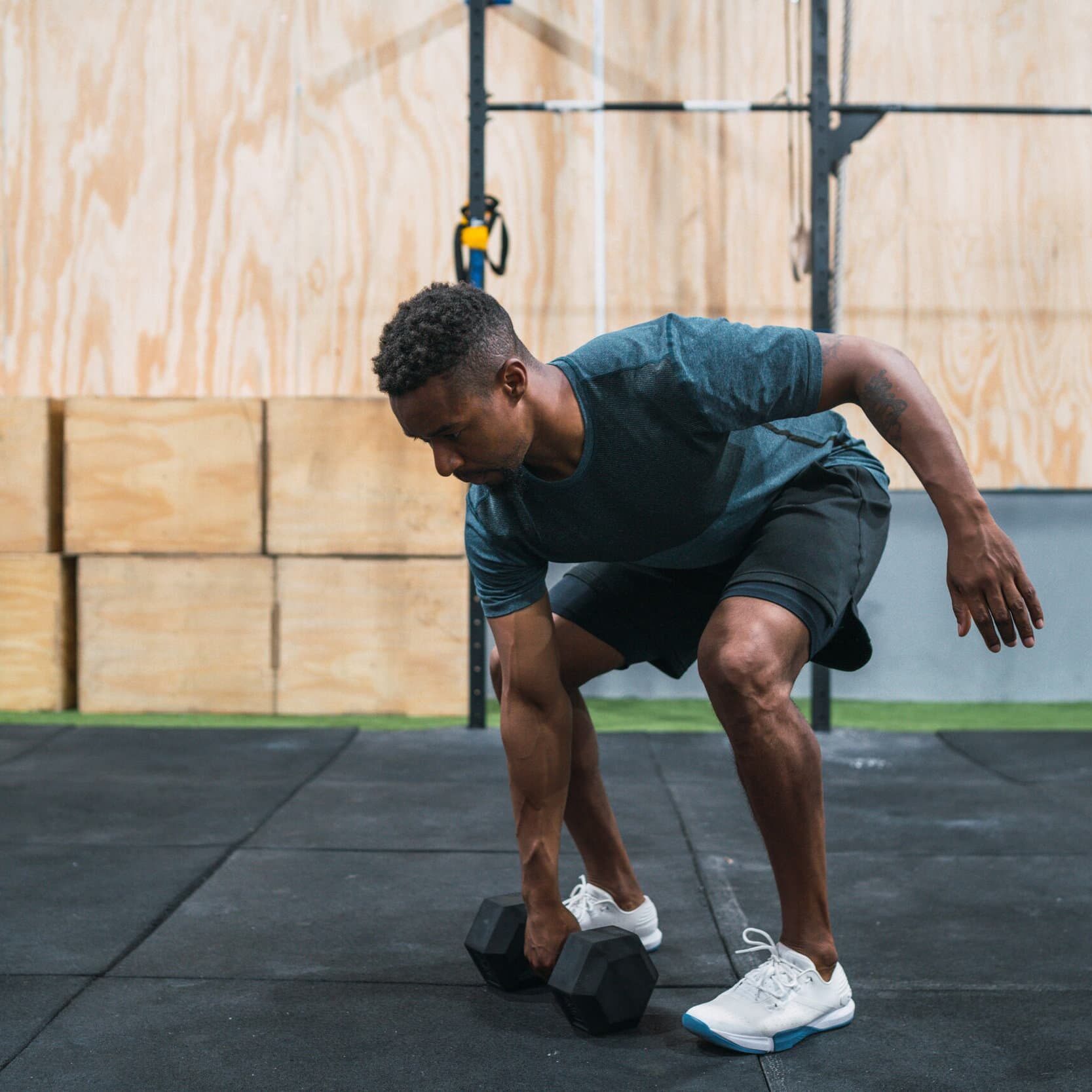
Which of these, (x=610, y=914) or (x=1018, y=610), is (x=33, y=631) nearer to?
(x=610, y=914)

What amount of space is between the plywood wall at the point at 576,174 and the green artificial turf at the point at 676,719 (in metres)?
0.90

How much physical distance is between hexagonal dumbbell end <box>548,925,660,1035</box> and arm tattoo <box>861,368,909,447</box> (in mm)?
790

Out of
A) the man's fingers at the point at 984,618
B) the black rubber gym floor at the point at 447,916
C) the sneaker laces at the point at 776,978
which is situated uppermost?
the man's fingers at the point at 984,618

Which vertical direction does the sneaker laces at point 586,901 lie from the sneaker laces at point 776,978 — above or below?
below

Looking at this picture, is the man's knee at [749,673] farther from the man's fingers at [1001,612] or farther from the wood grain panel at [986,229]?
the wood grain panel at [986,229]

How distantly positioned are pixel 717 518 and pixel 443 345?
513 millimetres

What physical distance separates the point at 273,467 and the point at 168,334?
33.7 inches

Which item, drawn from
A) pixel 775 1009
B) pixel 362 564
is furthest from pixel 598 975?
pixel 362 564

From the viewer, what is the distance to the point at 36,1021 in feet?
5.71

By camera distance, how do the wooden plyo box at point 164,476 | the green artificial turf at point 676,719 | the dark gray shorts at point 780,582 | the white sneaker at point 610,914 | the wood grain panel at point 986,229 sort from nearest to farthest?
the dark gray shorts at point 780,582
the white sneaker at point 610,914
the green artificial turf at point 676,719
the wooden plyo box at point 164,476
the wood grain panel at point 986,229

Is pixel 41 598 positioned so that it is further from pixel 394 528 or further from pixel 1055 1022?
pixel 1055 1022

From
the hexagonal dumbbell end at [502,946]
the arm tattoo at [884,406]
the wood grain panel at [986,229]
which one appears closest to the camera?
the arm tattoo at [884,406]

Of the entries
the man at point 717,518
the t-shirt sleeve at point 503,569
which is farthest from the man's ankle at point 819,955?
the t-shirt sleeve at point 503,569

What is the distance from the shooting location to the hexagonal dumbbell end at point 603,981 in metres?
1.67
